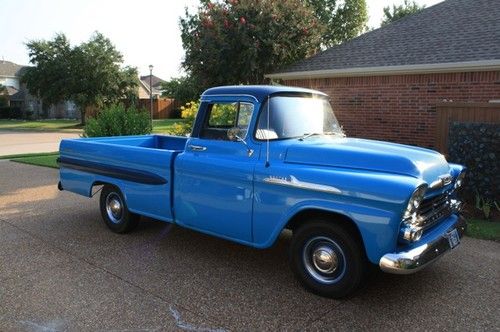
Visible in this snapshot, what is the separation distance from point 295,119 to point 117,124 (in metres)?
9.52

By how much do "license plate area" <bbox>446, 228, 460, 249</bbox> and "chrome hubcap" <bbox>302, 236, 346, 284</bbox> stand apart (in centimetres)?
102

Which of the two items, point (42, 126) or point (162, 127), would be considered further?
point (42, 126)

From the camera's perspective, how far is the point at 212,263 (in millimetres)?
4965

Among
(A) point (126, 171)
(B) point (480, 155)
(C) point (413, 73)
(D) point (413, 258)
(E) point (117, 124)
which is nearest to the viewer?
(D) point (413, 258)

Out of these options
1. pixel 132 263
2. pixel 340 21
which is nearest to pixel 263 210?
pixel 132 263

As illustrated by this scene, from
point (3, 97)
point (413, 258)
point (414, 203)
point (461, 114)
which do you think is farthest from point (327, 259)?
point (3, 97)

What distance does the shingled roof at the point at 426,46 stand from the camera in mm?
10000

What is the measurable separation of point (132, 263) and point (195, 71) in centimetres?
1116

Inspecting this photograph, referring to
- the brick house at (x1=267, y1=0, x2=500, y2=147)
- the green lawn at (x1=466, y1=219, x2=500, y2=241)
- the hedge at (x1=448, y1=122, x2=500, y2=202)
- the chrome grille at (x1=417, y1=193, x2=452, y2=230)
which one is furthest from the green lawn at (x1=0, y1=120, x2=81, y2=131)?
the chrome grille at (x1=417, y1=193, x2=452, y2=230)

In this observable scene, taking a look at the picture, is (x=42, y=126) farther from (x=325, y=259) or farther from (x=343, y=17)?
(x=325, y=259)

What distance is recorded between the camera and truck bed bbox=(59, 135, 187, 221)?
206 inches

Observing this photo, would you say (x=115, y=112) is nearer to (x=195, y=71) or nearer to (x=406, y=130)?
(x=195, y=71)

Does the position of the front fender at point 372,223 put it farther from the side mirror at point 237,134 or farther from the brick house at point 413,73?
the brick house at point 413,73

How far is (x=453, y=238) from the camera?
165 inches
